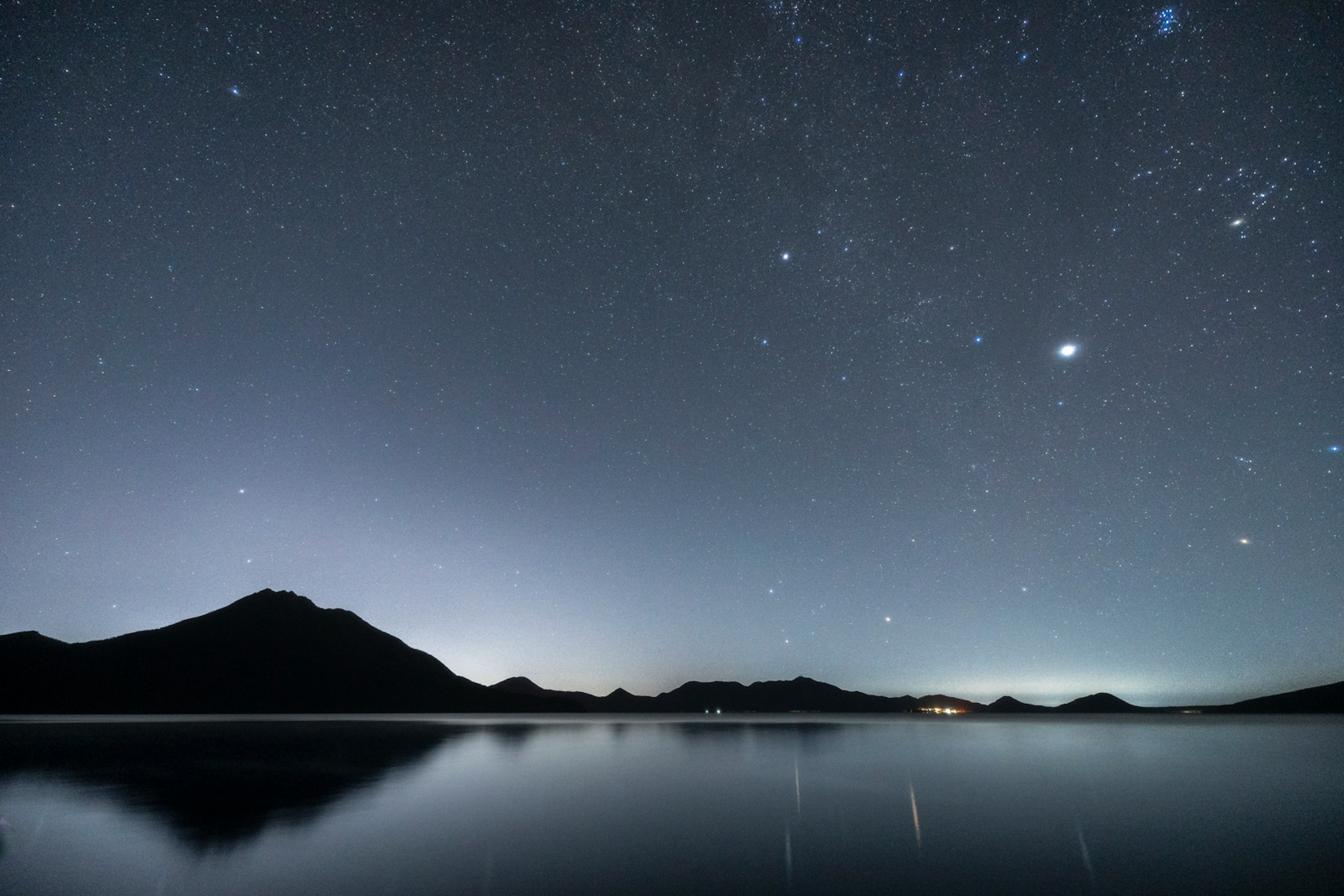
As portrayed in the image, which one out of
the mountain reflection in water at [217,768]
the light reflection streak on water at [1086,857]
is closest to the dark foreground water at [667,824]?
the light reflection streak on water at [1086,857]

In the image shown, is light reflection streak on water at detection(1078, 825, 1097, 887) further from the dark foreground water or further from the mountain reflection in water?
the mountain reflection in water

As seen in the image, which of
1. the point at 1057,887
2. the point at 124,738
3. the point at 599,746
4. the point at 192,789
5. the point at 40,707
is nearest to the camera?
the point at 1057,887

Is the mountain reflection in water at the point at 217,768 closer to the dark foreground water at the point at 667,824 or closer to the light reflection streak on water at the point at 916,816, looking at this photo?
the dark foreground water at the point at 667,824

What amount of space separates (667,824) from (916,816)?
260 inches

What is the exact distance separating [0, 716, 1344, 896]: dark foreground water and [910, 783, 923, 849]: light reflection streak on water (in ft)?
0.36

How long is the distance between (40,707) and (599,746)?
670 feet

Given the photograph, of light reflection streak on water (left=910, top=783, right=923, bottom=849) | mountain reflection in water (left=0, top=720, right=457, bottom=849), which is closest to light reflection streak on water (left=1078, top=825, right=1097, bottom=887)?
light reflection streak on water (left=910, top=783, right=923, bottom=849)

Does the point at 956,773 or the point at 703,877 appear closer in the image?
the point at 703,877

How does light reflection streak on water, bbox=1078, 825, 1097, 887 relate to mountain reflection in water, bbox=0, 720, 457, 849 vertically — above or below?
above

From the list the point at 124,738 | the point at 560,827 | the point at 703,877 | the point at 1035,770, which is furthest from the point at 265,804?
the point at 124,738

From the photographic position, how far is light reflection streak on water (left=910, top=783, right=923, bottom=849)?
13102 mm

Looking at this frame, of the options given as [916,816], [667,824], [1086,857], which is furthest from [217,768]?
[1086,857]

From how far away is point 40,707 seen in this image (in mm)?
165125

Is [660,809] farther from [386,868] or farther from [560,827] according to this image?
[386,868]
